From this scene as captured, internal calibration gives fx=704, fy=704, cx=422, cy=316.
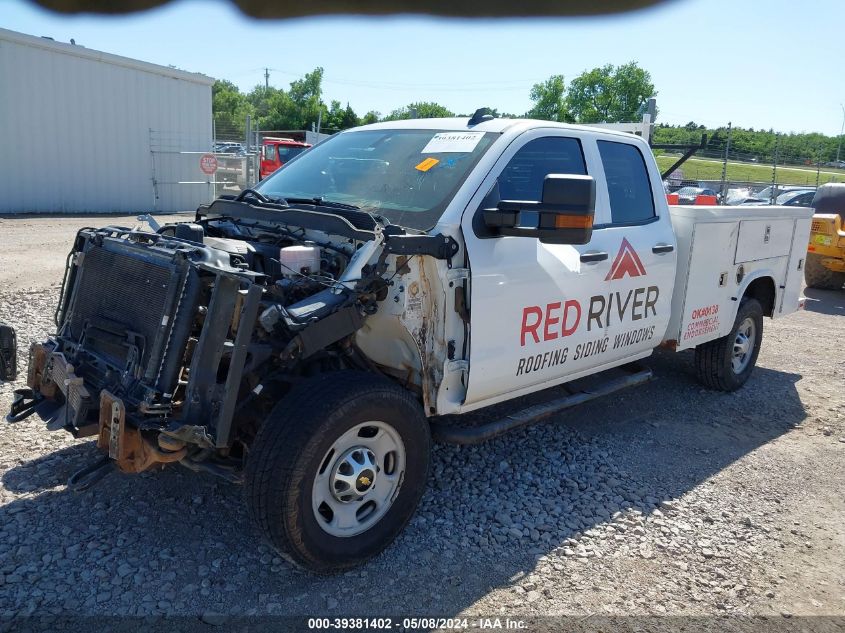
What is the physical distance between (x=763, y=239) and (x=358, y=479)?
448 cm

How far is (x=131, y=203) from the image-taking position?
19.1 meters

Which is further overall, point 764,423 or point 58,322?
point 764,423

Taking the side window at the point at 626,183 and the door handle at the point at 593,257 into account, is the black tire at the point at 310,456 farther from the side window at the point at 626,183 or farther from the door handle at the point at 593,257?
the side window at the point at 626,183

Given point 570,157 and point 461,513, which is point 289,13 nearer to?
point 570,157

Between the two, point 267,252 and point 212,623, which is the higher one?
point 267,252

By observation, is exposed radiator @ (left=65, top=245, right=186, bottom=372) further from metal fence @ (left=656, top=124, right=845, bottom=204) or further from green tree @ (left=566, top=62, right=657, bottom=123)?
green tree @ (left=566, top=62, right=657, bottom=123)

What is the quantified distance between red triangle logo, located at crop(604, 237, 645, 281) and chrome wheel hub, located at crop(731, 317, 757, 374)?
6.70ft

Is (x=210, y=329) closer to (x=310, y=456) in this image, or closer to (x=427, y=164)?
(x=310, y=456)

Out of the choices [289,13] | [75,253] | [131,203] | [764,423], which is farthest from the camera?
[131,203]

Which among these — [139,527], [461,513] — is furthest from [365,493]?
[139,527]

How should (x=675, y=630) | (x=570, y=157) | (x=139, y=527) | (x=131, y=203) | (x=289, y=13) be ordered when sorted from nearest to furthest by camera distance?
1. (x=675, y=630)
2. (x=289, y=13)
3. (x=139, y=527)
4. (x=570, y=157)
5. (x=131, y=203)

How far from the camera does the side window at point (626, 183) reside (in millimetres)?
4723

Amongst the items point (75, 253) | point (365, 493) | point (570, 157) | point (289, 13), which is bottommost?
point (365, 493)

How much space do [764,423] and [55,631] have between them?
5.08 m
